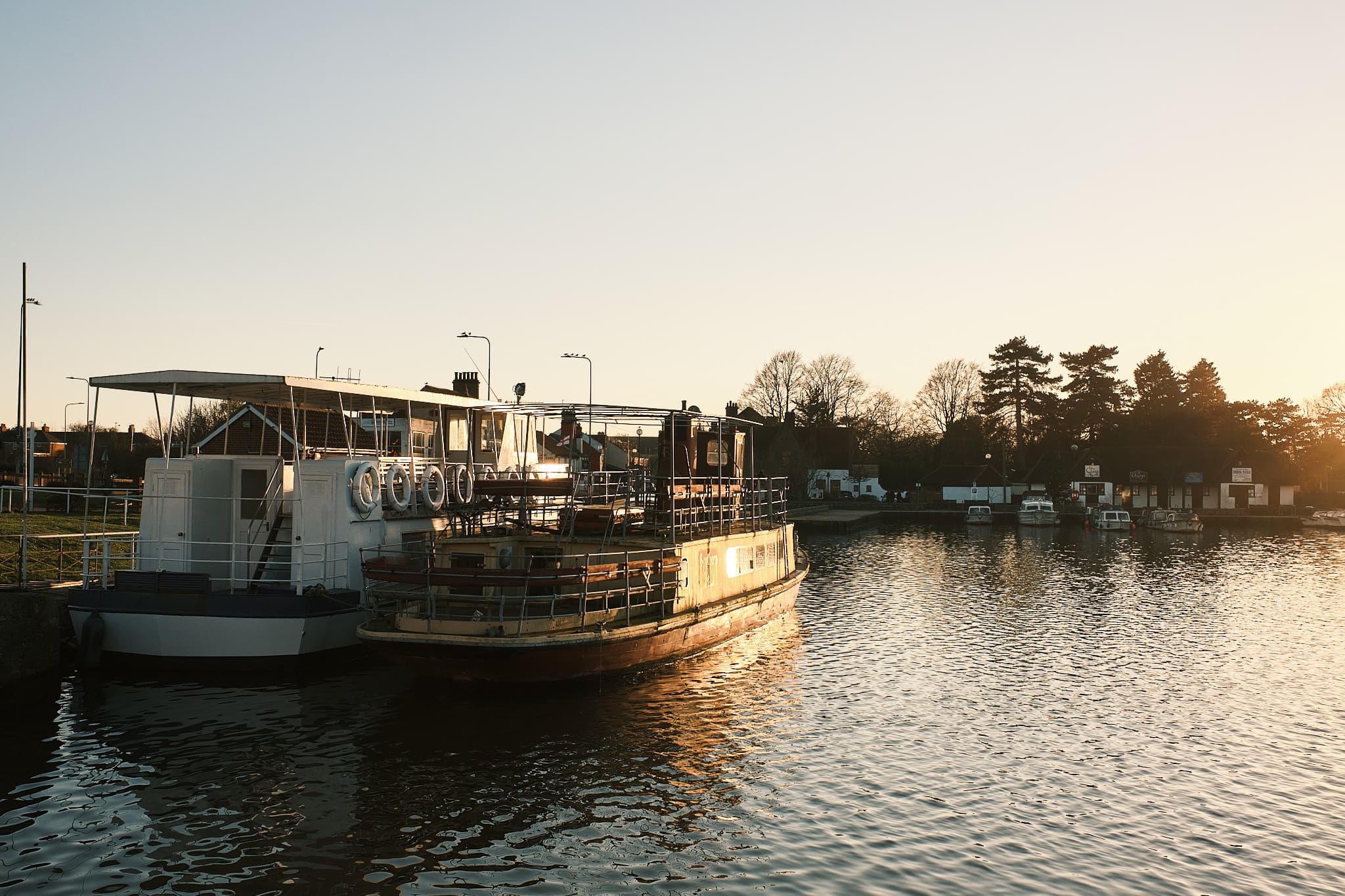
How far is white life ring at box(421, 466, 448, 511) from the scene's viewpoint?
23.4 metres

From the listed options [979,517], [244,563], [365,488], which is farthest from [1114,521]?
[244,563]

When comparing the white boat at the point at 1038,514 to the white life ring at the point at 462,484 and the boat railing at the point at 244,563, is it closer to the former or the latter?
the white life ring at the point at 462,484

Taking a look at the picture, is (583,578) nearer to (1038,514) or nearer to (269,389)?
(269,389)

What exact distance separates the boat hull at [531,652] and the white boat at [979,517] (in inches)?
2860

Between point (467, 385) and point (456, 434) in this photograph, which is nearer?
point (456, 434)

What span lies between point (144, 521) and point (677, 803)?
52.9 feet

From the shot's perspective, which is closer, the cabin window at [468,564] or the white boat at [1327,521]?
the cabin window at [468,564]

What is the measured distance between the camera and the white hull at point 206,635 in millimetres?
19344

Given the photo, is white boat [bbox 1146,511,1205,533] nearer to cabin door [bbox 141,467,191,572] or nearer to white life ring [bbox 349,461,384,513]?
white life ring [bbox 349,461,384,513]

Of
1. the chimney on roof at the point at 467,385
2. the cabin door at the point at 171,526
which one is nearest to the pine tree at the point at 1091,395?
the chimney on roof at the point at 467,385

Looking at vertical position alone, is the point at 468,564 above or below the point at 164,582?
above

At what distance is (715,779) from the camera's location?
48.2ft

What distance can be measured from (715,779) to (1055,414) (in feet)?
381

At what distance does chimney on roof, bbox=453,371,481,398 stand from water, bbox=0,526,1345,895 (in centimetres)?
2256
